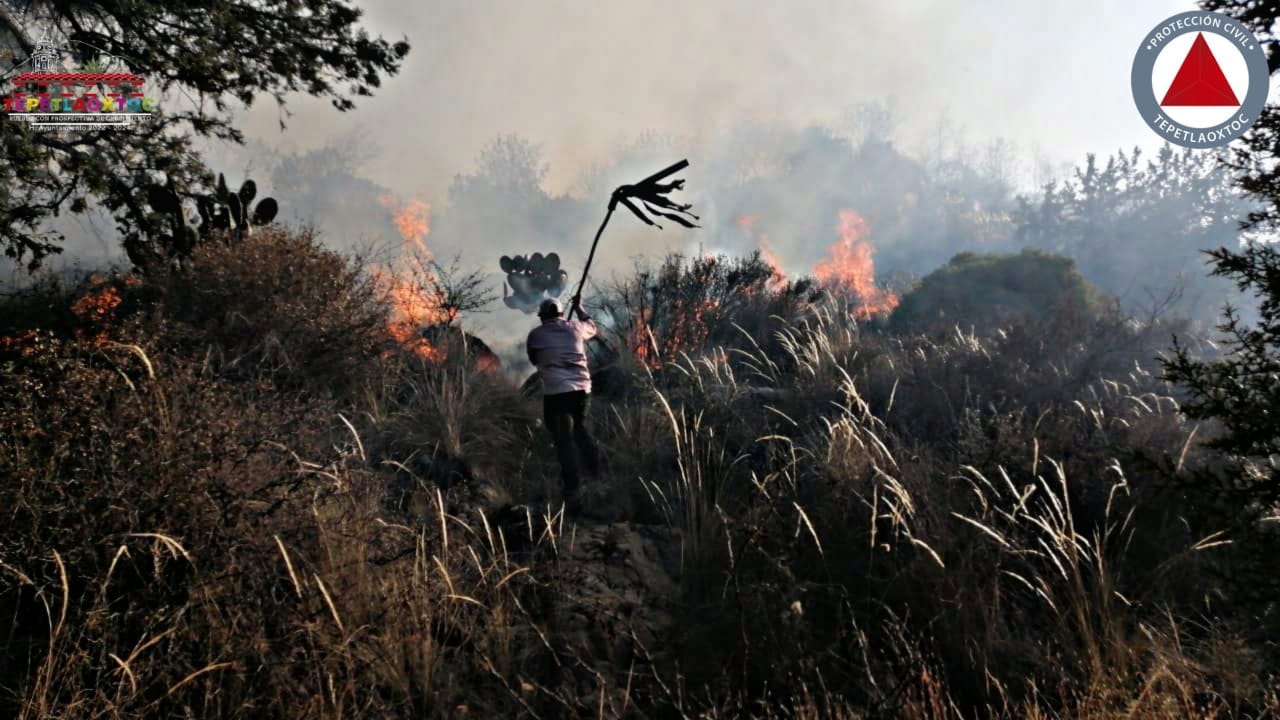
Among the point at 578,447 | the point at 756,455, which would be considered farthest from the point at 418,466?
the point at 756,455

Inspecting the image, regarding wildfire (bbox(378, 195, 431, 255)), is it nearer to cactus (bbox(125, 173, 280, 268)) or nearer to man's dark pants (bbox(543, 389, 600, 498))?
cactus (bbox(125, 173, 280, 268))

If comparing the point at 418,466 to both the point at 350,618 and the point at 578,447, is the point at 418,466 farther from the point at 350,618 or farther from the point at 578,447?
the point at 350,618

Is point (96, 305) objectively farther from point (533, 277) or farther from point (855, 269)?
point (855, 269)

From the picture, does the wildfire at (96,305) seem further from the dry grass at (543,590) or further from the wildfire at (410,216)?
the wildfire at (410,216)

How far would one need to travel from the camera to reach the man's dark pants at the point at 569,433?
648 centimetres

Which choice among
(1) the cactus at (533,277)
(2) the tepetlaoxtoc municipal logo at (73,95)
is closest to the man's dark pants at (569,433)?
(2) the tepetlaoxtoc municipal logo at (73,95)

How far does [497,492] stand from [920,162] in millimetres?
96839

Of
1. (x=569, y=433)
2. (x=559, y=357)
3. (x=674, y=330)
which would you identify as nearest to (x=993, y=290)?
(x=674, y=330)

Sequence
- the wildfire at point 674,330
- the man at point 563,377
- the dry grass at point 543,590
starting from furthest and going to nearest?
the wildfire at point 674,330 → the man at point 563,377 → the dry grass at point 543,590

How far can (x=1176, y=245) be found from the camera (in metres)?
44.9

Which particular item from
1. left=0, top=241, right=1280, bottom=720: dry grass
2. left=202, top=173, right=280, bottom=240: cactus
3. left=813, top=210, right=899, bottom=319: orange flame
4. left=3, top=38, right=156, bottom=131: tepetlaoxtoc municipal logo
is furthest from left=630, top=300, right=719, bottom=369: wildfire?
left=813, top=210, right=899, bottom=319: orange flame

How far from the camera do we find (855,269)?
4938 centimetres

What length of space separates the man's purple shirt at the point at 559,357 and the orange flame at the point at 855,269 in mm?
17701

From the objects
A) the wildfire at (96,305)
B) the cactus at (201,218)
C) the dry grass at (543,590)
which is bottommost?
the dry grass at (543,590)
